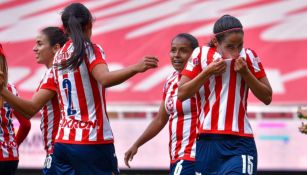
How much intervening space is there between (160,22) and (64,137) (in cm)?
804

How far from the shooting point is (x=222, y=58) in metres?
6.65

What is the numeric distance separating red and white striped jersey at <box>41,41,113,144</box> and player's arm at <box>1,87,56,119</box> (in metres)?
0.25

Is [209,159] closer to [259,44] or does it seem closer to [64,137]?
[64,137]

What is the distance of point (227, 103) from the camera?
21.9 feet

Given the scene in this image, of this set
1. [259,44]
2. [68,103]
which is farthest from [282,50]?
[68,103]

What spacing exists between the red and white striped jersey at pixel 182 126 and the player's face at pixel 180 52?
0.21m

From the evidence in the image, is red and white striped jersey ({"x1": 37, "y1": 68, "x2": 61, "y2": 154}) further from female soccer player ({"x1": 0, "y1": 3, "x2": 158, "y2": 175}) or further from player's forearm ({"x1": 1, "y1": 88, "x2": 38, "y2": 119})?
female soccer player ({"x1": 0, "y1": 3, "x2": 158, "y2": 175})

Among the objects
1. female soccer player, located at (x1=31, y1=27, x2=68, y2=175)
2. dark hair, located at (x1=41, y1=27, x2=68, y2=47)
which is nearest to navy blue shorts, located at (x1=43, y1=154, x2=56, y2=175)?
female soccer player, located at (x1=31, y1=27, x2=68, y2=175)

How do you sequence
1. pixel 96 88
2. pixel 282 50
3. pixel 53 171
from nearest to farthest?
pixel 96 88
pixel 53 171
pixel 282 50

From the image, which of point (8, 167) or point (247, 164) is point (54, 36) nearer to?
point (8, 167)

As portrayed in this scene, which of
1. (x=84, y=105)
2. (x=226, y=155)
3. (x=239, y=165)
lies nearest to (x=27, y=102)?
(x=84, y=105)

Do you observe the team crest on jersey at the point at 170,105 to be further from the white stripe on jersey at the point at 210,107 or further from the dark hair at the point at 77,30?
the dark hair at the point at 77,30

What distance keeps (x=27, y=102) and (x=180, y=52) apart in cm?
187

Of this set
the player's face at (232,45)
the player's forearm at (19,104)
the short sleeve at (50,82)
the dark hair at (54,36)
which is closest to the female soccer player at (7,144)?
the dark hair at (54,36)
